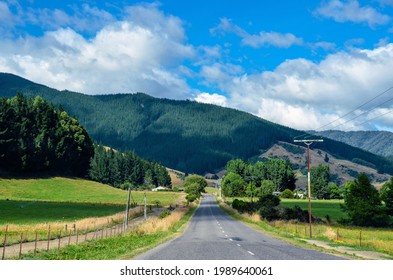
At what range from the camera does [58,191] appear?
121 m

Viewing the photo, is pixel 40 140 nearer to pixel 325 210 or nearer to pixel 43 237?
pixel 325 210

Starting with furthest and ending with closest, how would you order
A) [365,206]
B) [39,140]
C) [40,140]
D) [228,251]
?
[40,140]
[39,140]
[365,206]
[228,251]

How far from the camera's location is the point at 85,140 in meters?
158

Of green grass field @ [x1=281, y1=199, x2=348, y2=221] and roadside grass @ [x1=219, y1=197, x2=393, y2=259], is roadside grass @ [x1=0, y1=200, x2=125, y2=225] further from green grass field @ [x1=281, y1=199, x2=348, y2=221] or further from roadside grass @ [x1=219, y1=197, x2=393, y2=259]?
green grass field @ [x1=281, y1=199, x2=348, y2=221]

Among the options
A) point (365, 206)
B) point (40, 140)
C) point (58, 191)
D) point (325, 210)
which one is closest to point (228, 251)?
point (365, 206)

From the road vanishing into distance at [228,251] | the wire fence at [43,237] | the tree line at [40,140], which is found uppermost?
the tree line at [40,140]

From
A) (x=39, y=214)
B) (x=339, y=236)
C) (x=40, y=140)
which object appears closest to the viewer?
(x=339, y=236)

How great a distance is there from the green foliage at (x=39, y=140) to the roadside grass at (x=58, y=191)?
6097 mm

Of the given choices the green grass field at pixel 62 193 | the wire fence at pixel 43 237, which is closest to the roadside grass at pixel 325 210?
the green grass field at pixel 62 193

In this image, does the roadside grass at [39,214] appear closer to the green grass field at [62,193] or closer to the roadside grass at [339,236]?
the green grass field at [62,193]

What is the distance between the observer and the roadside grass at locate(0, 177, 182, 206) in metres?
109

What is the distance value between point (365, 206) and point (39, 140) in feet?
320

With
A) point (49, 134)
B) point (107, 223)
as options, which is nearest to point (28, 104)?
point (49, 134)

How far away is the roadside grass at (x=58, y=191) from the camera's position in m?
109
